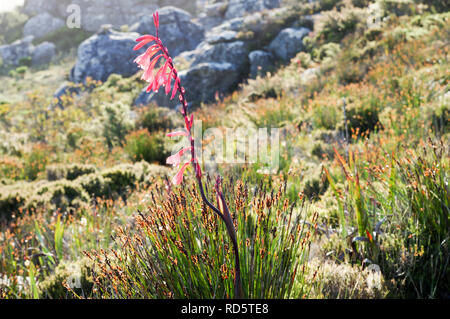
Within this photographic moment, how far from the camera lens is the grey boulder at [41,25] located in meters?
36.2

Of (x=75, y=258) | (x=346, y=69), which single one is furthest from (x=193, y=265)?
(x=346, y=69)

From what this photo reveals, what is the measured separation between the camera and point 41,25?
120ft

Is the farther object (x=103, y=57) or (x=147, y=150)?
(x=103, y=57)

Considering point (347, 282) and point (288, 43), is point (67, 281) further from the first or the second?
point (288, 43)

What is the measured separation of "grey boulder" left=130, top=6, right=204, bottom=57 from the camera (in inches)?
879

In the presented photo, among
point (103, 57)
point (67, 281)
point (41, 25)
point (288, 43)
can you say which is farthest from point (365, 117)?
point (41, 25)

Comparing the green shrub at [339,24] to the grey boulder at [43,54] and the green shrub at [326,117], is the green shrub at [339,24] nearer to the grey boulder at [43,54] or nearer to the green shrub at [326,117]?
the green shrub at [326,117]

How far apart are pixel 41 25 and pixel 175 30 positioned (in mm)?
23966

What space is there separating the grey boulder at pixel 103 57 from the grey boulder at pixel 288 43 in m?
9.44

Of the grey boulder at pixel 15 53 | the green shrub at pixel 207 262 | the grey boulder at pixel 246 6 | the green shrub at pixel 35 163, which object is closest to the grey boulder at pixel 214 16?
the grey boulder at pixel 246 6

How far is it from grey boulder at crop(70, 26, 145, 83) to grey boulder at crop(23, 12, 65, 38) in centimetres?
2171

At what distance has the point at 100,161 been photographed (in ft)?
22.8

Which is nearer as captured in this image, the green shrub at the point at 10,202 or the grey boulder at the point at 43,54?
the green shrub at the point at 10,202
